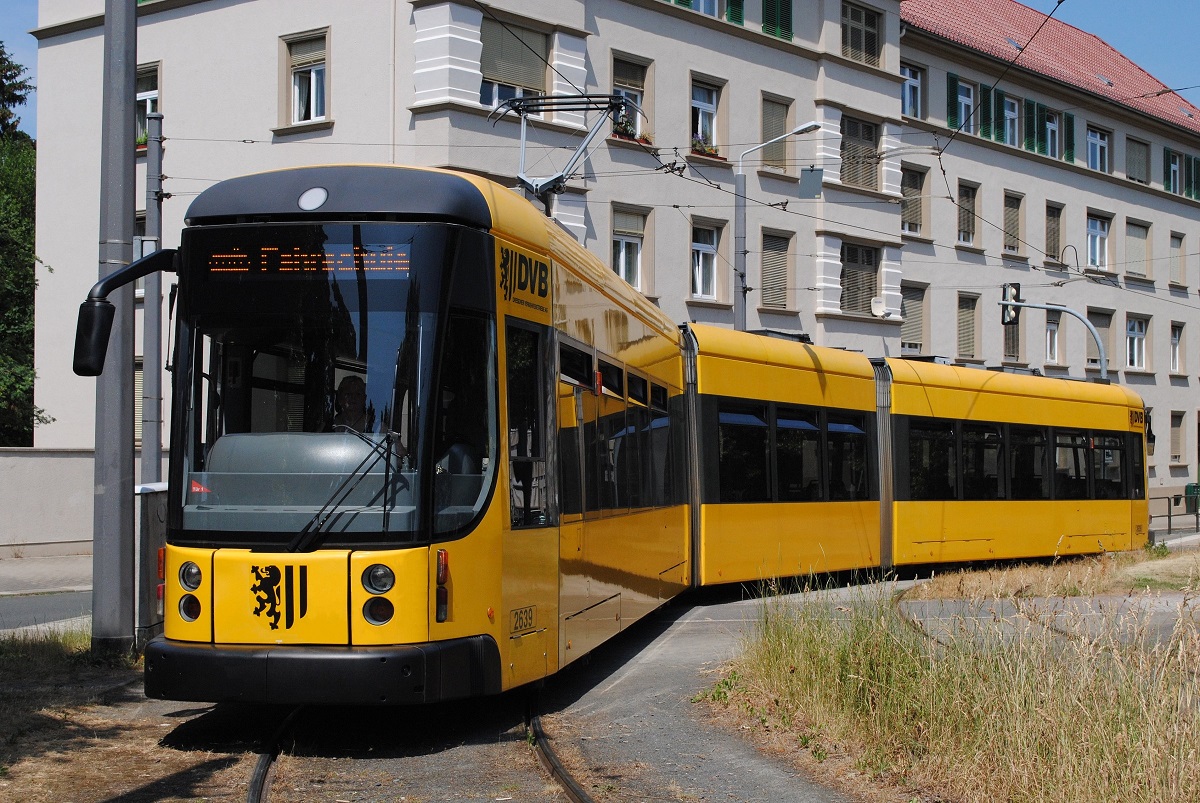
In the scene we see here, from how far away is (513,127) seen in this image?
2341 centimetres

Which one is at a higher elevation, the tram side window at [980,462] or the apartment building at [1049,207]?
the apartment building at [1049,207]

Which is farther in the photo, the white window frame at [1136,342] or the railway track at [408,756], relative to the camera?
the white window frame at [1136,342]

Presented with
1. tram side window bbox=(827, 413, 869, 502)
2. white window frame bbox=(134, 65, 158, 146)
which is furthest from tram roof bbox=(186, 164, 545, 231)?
white window frame bbox=(134, 65, 158, 146)

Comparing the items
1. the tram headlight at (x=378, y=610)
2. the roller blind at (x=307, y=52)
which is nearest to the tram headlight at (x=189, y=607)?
the tram headlight at (x=378, y=610)

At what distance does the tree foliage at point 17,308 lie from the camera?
29875 mm

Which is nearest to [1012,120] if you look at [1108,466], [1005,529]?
[1108,466]

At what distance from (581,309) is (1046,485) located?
13204 millimetres

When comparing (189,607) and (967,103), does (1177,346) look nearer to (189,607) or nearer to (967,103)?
(967,103)

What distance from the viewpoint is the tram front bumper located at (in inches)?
263

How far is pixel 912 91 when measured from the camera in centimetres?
3500

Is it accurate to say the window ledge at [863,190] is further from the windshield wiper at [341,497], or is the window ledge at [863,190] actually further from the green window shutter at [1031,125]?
the windshield wiper at [341,497]

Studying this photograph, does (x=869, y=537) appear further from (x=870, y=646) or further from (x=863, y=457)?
(x=870, y=646)

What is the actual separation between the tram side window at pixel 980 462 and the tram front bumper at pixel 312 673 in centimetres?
1307

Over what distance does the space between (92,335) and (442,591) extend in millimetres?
2172
